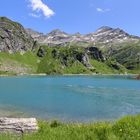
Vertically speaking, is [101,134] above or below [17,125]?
below

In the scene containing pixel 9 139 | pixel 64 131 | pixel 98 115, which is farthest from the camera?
pixel 98 115

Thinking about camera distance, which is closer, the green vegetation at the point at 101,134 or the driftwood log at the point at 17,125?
Answer: the green vegetation at the point at 101,134

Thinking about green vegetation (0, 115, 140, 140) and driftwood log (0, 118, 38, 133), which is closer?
green vegetation (0, 115, 140, 140)

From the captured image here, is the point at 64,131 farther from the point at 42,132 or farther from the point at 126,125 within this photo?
the point at 126,125

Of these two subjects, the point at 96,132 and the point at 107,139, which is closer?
the point at 107,139

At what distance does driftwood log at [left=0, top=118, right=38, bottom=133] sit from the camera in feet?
64.8

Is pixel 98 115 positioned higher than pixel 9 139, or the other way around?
pixel 9 139

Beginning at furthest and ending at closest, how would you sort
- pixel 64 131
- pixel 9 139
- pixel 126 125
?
1. pixel 64 131
2. pixel 126 125
3. pixel 9 139

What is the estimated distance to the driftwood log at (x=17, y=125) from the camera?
1977 cm

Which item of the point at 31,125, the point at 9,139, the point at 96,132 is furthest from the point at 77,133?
the point at 9,139

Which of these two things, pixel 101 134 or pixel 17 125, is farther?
pixel 17 125

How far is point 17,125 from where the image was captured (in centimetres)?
1995

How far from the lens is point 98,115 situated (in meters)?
68.1

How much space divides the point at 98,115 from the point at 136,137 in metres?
50.3
